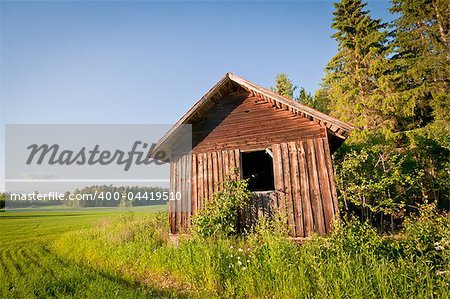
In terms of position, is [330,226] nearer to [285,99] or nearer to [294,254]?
[294,254]

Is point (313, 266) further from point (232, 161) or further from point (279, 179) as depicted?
point (232, 161)

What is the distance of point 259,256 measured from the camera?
5055mm

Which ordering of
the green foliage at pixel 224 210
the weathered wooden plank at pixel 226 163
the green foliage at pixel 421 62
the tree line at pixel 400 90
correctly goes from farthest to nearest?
1. the green foliage at pixel 421 62
2. the tree line at pixel 400 90
3. the weathered wooden plank at pixel 226 163
4. the green foliage at pixel 224 210

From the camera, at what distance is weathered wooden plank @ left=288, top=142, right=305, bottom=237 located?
7.36 metres

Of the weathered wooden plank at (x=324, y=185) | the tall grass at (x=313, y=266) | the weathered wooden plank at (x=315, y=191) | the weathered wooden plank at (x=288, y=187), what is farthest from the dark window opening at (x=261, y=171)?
the tall grass at (x=313, y=266)

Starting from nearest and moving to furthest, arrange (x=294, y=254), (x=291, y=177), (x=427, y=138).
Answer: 1. (x=294, y=254)
2. (x=291, y=177)
3. (x=427, y=138)

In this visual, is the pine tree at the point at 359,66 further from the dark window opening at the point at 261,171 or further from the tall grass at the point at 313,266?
the tall grass at the point at 313,266

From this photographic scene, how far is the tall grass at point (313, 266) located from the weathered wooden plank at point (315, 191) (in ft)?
3.70

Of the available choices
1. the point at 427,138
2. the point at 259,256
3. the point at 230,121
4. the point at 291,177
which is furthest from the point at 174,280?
the point at 427,138

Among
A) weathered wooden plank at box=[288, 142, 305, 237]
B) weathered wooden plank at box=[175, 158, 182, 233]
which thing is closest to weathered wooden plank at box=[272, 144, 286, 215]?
weathered wooden plank at box=[288, 142, 305, 237]

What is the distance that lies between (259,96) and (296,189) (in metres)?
3.84

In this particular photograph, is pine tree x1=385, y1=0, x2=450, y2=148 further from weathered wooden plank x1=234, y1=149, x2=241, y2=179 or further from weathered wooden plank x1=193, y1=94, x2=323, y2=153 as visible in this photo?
weathered wooden plank x1=234, y1=149, x2=241, y2=179

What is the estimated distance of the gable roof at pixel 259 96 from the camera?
7465 millimetres

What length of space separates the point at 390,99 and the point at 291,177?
11138mm
